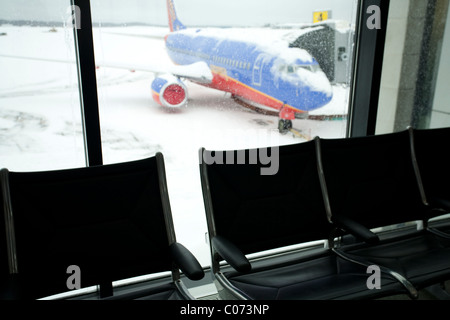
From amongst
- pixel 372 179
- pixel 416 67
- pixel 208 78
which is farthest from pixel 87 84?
pixel 416 67

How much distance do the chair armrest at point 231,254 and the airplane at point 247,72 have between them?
3.18 ft

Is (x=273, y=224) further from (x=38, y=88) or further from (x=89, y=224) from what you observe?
(x=38, y=88)

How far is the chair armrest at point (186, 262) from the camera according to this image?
1507 mm

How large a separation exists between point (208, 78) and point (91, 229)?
3.82 ft

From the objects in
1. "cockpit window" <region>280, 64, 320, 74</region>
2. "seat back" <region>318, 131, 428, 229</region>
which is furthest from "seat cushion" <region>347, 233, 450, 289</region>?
"cockpit window" <region>280, 64, 320, 74</region>

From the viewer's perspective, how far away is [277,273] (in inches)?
74.1

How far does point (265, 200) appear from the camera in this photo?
75.8 inches

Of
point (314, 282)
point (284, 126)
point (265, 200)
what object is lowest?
point (314, 282)

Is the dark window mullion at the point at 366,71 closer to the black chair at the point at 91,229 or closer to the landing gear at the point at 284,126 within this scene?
the landing gear at the point at 284,126

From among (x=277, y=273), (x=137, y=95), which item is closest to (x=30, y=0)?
(x=137, y=95)

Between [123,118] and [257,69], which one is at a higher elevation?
[257,69]

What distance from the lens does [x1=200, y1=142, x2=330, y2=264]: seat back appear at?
72.2 inches

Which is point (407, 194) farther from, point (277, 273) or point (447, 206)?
point (277, 273)

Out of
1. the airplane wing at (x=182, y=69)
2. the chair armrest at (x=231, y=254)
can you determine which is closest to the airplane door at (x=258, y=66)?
the airplane wing at (x=182, y=69)
